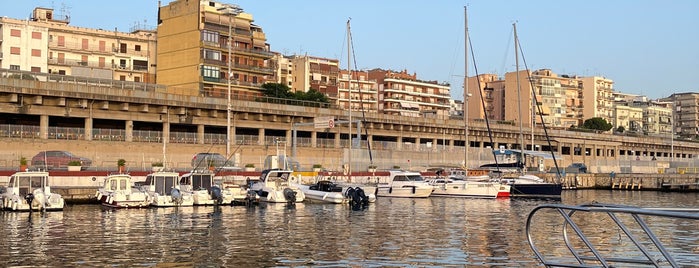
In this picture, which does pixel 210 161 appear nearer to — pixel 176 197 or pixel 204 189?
pixel 204 189

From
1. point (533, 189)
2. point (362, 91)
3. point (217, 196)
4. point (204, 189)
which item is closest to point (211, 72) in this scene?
point (533, 189)

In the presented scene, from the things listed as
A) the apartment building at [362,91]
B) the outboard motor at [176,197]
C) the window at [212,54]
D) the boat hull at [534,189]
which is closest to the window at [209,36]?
the window at [212,54]

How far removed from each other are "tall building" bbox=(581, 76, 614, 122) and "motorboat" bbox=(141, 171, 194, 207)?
151 metres

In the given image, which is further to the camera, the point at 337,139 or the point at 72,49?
the point at 72,49

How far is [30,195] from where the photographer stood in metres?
43.9

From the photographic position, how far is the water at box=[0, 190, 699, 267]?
82.1 feet

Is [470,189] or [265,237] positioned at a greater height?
[470,189]

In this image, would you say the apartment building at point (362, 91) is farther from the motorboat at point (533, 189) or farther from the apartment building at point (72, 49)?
the motorboat at point (533, 189)

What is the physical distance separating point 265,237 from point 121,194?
18182 millimetres

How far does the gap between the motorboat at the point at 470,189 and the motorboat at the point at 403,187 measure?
1205mm

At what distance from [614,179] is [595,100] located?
9540cm

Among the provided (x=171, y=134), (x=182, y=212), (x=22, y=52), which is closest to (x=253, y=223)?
(x=182, y=212)

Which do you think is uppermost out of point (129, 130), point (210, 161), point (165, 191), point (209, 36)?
point (209, 36)

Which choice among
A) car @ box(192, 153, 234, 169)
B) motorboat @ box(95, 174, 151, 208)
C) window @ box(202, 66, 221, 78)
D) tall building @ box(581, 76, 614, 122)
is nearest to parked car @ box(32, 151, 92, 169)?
car @ box(192, 153, 234, 169)
